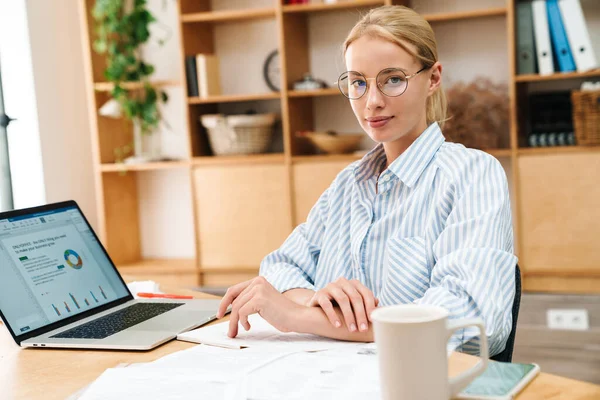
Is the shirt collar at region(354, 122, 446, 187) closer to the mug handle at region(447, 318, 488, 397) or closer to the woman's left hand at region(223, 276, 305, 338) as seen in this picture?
the woman's left hand at region(223, 276, 305, 338)

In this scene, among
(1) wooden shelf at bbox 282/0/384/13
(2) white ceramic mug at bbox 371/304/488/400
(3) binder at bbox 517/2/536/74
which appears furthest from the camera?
(1) wooden shelf at bbox 282/0/384/13

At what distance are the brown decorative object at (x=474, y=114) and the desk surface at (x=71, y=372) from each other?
7.25ft

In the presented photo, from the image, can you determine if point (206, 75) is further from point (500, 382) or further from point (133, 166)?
point (500, 382)

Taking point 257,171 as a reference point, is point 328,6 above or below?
above

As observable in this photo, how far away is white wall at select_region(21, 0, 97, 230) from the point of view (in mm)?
3645

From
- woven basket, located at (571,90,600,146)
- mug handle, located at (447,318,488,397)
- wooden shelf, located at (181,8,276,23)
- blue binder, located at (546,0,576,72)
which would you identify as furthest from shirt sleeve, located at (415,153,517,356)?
wooden shelf, located at (181,8,276,23)

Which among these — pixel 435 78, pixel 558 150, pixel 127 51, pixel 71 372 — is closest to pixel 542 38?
pixel 558 150

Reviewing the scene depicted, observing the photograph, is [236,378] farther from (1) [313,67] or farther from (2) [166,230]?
(2) [166,230]

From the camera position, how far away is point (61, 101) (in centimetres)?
379

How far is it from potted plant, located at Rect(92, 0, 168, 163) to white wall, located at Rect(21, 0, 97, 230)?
0.19 meters

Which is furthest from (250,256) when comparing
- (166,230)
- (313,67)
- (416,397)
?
(416,397)

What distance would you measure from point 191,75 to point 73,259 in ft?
7.39

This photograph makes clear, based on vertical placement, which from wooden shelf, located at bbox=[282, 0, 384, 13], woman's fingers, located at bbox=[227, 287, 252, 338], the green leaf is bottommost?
woman's fingers, located at bbox=[227, 287, 252, 338]

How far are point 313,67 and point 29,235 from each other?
2.51m
